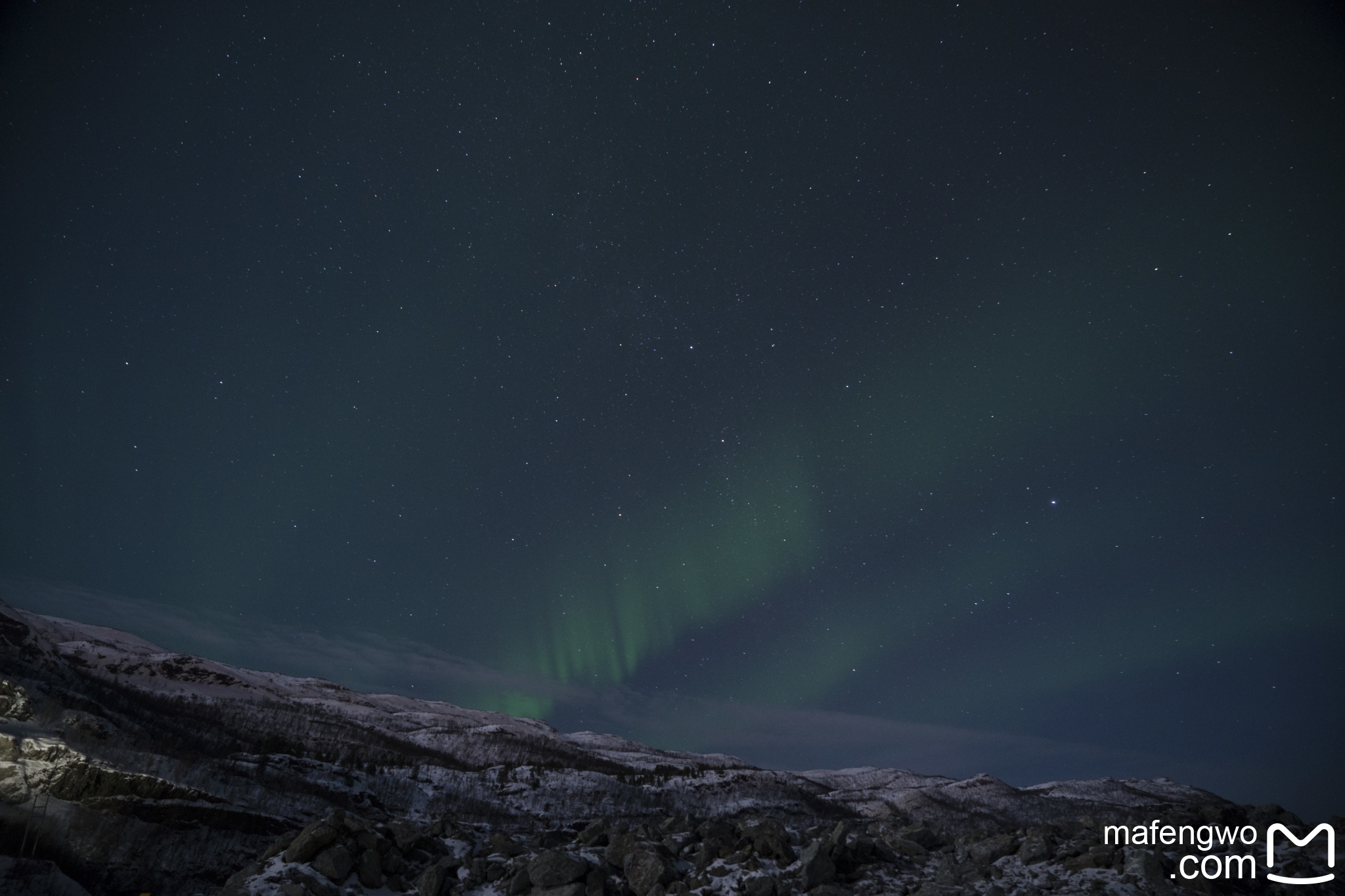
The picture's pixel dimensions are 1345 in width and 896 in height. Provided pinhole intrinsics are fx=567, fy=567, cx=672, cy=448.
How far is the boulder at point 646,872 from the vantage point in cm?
1424

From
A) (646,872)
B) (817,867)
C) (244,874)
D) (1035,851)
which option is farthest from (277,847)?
(1035,851)

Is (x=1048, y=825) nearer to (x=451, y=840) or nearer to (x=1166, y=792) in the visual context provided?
(x=451, y=840)

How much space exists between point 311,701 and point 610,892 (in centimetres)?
7723

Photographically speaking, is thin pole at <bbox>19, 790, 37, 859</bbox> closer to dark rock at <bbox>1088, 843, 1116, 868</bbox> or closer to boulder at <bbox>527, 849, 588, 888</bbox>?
boulder at <bbox>527, 849, 588, 888</bbox>

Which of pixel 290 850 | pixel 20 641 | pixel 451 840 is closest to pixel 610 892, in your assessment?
pixel 451 840

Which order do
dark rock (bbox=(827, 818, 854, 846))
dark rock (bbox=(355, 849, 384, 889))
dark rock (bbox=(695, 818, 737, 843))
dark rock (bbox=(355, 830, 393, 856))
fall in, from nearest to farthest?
dark rock (bbox=(355, 849, 384, 889)) < dark rock (bbox=(355, 830, 393, 856)) < dark rock (bbox=(827, 818, 854, 846)) < dark rock (bbox=(695, 818, 737, 843))

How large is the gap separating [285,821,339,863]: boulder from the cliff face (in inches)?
20.3

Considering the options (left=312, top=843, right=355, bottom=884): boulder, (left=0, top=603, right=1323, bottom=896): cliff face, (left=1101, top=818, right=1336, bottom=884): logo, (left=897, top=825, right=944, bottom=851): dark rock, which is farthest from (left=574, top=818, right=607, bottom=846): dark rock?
(left=1101, top=818, right=1336, bottom=884): logo

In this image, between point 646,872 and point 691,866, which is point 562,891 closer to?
point 646,872

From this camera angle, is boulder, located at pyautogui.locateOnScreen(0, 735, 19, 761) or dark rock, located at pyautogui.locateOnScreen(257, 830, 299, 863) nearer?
dark rock, located at pyautogui.locateOnScreen(257, 830, 299, 863)

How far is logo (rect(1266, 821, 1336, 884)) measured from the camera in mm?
13984

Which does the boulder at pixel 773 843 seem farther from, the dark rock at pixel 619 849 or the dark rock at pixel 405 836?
the dark rock at pixel 405 836

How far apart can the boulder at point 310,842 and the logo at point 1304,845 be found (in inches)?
922

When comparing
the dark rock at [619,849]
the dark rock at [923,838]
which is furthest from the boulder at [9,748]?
the dark rock at [923,838]
